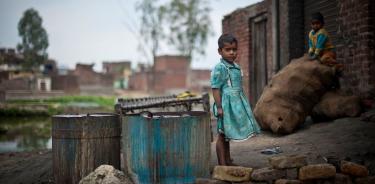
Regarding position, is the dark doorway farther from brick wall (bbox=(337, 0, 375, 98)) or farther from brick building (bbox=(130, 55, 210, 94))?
brick building (bbox=(130, 55, 210, 94))

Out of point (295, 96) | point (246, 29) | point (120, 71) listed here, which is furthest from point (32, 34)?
point (295, 96)

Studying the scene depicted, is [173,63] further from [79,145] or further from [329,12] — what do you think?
[79,145]

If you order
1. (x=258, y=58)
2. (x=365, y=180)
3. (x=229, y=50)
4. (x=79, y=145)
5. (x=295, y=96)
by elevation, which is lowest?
(x=365, y=180)

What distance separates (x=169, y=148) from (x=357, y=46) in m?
4.17

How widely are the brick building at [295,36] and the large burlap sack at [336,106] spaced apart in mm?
419

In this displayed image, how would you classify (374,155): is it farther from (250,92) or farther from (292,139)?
(250,92)

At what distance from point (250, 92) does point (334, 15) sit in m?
4.00

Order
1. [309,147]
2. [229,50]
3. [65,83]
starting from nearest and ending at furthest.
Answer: [229,50], [309,147], [65,83]

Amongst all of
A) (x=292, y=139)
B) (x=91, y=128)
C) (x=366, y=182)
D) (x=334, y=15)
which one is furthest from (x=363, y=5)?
(x=91, y=128)

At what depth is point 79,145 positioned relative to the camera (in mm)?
4559

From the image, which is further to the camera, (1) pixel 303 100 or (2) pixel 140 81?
(2) pixel 140 81

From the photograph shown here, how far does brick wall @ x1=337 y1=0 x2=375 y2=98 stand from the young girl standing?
114 inches

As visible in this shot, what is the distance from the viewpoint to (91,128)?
4574mm

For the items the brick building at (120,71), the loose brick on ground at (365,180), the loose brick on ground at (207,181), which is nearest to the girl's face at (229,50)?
the loose brick on ground at (207,181)
